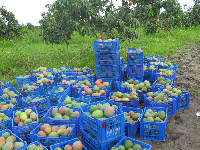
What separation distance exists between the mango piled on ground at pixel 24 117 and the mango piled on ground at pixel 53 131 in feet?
1.22

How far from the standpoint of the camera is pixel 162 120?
323 cm

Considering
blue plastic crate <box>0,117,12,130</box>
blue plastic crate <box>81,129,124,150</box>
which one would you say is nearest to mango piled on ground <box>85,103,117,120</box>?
blue plastic crate <box>81,129,124,150</box>

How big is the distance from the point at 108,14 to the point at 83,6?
107 centimetres

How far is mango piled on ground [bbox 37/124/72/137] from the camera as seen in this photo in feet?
9.50

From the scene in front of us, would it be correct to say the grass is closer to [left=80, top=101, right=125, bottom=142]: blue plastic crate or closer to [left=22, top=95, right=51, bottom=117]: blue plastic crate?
[left=22, top=95, right=51, bottom=117]: blue plastic crate

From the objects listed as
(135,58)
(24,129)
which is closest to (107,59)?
(135,58)

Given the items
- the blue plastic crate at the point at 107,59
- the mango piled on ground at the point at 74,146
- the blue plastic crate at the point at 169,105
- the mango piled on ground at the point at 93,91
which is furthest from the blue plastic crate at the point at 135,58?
the mango piled on ground at the point at 74,146

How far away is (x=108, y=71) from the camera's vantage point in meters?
5.04

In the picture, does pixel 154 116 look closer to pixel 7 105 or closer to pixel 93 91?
pixel 93 91

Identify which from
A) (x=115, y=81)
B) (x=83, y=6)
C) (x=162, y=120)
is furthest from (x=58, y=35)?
(x=162, y=120)

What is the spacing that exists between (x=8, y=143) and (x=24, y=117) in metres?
0.63

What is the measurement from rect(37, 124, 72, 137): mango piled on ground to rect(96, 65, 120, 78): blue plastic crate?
2.24m

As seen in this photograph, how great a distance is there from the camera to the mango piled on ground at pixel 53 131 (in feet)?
9.50

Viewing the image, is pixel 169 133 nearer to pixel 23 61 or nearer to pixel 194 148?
pixel 194 148
